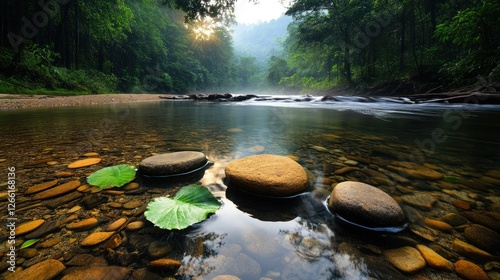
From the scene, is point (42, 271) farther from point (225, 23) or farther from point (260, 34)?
point (260, 34)

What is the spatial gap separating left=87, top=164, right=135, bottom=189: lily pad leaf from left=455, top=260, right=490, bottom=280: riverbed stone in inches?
60.6

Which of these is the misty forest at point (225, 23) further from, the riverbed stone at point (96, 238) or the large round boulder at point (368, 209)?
the riverbed stone at point (96, 238)

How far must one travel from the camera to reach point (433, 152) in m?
2.00

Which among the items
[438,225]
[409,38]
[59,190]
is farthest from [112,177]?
[409,38]

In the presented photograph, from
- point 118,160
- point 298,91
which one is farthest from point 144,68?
point 118,160

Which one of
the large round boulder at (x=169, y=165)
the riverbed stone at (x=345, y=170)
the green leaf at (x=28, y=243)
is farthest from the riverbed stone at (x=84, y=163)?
the riverbed stone at (x=345, y=170)

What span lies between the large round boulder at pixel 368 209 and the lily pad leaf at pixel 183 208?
585 mm

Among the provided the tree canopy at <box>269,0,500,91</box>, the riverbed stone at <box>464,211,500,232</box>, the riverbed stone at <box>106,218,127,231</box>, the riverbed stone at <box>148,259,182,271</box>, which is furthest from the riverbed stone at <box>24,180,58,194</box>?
the tree canopy at <box>269,0,500,91</box>

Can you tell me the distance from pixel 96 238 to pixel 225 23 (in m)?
22.0

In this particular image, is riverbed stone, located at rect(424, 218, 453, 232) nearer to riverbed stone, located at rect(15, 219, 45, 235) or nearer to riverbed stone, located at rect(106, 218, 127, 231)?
riverbed stone, located at rect(106, 218, 127, 231)

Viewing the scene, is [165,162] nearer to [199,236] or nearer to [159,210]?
[159,210]

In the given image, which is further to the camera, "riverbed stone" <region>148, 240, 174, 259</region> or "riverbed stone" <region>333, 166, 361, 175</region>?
"riverbed stone" <region>333, 166, 361, 175</region>

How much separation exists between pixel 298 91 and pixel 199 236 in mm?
38542

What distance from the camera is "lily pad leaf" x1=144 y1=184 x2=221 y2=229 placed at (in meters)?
0.87
